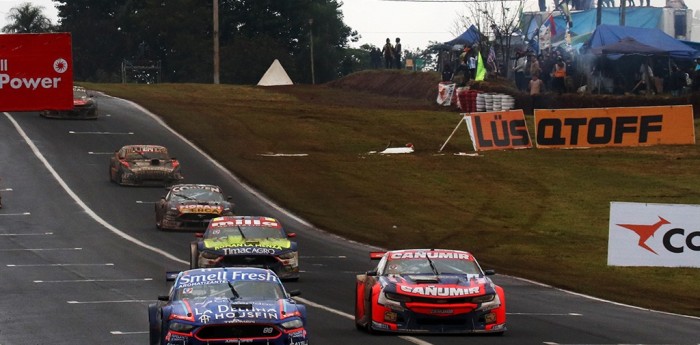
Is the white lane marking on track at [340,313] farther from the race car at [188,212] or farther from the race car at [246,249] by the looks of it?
the race car at [188,212]

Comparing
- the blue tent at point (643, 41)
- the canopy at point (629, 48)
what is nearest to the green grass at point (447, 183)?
the canopy at point (629, 48)

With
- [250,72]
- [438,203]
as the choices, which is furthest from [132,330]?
[250,72]

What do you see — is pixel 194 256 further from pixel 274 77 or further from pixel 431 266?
pixel 274 77

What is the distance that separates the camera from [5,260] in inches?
1314

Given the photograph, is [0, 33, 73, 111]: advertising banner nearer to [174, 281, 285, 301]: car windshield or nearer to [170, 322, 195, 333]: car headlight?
[174, 281, 285, 301]: car windshield

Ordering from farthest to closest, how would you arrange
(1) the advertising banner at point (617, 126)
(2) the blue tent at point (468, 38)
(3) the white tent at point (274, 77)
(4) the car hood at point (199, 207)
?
(3) the white tent at point (274, 77)
(2) the blue tent at point (468, 38)
(1) the advertising banner at point (617, 126)
(4) the car hood at point (199, 207)

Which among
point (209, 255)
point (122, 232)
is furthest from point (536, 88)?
point (209, 255)

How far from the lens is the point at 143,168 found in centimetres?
5009

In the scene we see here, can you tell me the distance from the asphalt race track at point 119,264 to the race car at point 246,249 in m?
0.61

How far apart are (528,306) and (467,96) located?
44.0 metres

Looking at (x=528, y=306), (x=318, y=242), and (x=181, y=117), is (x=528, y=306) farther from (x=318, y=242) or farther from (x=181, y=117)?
(x=181, y=117)

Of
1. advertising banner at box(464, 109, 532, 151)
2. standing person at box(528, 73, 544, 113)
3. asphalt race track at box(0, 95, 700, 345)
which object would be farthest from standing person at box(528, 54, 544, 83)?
asphalt race track at box(0, 95, 700, 345)

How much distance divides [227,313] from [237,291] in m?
1.11

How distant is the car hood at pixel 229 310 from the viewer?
621 inches
